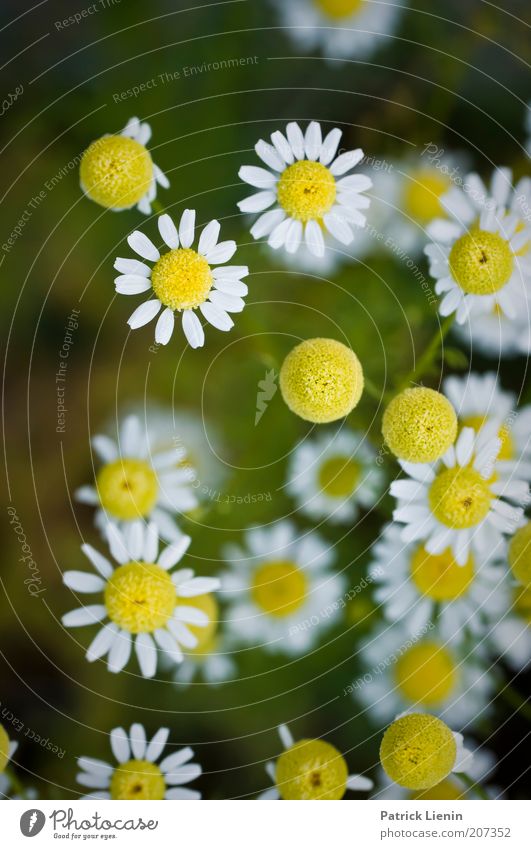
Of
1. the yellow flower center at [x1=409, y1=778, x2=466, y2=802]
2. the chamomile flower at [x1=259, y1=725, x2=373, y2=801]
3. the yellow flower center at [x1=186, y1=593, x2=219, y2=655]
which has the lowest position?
the yellow flower center at [x1=409, y1=778, x2=466, y2=802]

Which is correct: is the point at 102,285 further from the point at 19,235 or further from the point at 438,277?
the point at 438,277

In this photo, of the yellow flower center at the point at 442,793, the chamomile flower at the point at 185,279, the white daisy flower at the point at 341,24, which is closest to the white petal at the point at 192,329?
the chamomile flower at the point at 185,279

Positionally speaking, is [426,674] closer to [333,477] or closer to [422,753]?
[422,753]

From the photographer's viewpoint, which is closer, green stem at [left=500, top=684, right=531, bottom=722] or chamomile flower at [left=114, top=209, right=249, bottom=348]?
chamomile flower at [left=114, top=209, right=249, bottom=348]

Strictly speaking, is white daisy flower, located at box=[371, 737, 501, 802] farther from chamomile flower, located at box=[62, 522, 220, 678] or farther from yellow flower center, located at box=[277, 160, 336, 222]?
yellow flower center, located at box=[277, 160, 336, 222]

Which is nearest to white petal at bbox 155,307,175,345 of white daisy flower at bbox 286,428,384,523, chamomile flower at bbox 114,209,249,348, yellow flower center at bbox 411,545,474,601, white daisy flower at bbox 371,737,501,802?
chamomile flower at bbox 114,209,249,348
